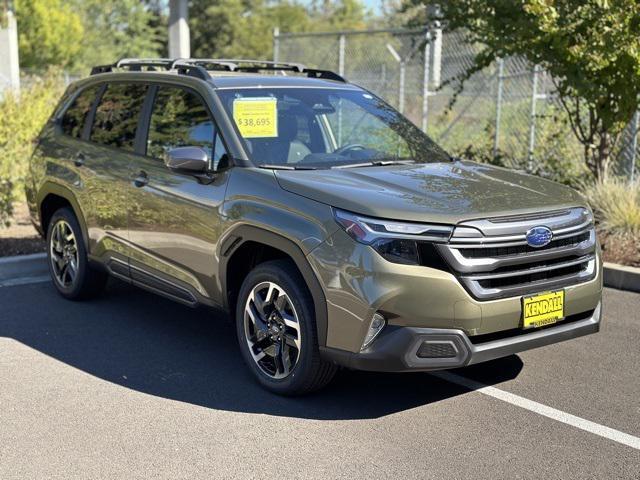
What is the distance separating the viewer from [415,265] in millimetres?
4133

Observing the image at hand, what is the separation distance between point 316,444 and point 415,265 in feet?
3.37

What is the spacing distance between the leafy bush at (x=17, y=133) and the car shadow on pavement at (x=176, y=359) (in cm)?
220

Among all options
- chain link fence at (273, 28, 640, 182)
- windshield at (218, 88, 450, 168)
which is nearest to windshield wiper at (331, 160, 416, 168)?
windshield at (218, 88, 450, 168)

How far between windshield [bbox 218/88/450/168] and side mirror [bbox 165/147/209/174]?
0.91 ft

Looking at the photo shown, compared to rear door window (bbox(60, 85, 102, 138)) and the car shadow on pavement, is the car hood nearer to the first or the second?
the car shadow on pavement

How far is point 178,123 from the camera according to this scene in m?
5.62

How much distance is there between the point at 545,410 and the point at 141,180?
119 inches

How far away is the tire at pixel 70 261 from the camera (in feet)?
21.5

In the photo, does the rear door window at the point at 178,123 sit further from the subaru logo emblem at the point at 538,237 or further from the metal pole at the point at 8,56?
the metal pole at the point at 8,56

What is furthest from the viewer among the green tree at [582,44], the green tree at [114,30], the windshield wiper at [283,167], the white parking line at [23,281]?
the green tree at [114,30]

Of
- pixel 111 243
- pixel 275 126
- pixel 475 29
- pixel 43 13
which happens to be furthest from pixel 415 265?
pixel 43 13

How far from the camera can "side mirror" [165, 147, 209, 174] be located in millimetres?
5012

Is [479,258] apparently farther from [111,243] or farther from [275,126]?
[111,243]

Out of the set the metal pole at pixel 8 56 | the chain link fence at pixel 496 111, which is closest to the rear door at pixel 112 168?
the chain link fence at pixel 496 111
